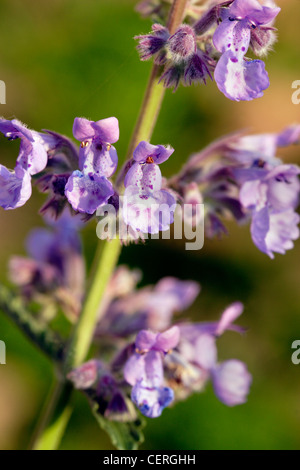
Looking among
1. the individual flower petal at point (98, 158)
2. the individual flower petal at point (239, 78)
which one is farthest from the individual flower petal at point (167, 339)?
the individual flower petal at point (239, 78)

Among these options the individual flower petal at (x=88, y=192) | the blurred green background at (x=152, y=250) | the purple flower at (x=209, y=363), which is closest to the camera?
the individual flower petal at (x=88, y=192)

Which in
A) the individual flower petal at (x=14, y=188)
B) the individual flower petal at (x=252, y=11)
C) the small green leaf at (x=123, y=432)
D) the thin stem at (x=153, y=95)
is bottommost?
the small green leaf at (x=123, y=432)

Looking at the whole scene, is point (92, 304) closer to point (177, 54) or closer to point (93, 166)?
point (93, 166)

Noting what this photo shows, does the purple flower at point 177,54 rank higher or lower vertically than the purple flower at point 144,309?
higher

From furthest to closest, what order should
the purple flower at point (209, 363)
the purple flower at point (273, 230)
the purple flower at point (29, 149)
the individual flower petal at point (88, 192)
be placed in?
the purple flower at point (209, 363) < the purple flower at point (273, 230) < the purple flower at point (29, 149) < the individual flower petal at point (88, 192)

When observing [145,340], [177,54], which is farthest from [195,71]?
[145,340]

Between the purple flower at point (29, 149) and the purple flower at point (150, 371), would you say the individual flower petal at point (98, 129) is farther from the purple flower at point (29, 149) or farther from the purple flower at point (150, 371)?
the purple flower at point (150, 371)

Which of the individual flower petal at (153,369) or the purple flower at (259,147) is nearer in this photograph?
the individual flower petal at (153,369)
